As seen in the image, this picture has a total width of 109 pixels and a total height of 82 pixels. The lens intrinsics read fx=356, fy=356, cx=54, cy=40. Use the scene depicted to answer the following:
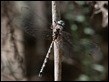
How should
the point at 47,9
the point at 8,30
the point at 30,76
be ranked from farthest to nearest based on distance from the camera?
the point at 30,76 < the point at 47,9 < the point at 8,30

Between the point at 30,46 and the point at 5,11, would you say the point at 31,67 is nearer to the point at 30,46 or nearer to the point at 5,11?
the point at 30,46

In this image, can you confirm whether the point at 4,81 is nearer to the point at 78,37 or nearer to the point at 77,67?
the point at 78,37

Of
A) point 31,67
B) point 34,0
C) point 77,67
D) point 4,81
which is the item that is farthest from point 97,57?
point 4,81

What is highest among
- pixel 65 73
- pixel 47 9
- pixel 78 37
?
pixel 47 9

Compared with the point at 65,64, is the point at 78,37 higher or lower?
higher

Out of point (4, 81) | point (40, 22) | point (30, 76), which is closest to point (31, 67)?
point (30, 76)

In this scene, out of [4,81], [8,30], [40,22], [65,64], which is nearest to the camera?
[40,22]

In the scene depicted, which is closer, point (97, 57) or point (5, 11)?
point (5, 11)
